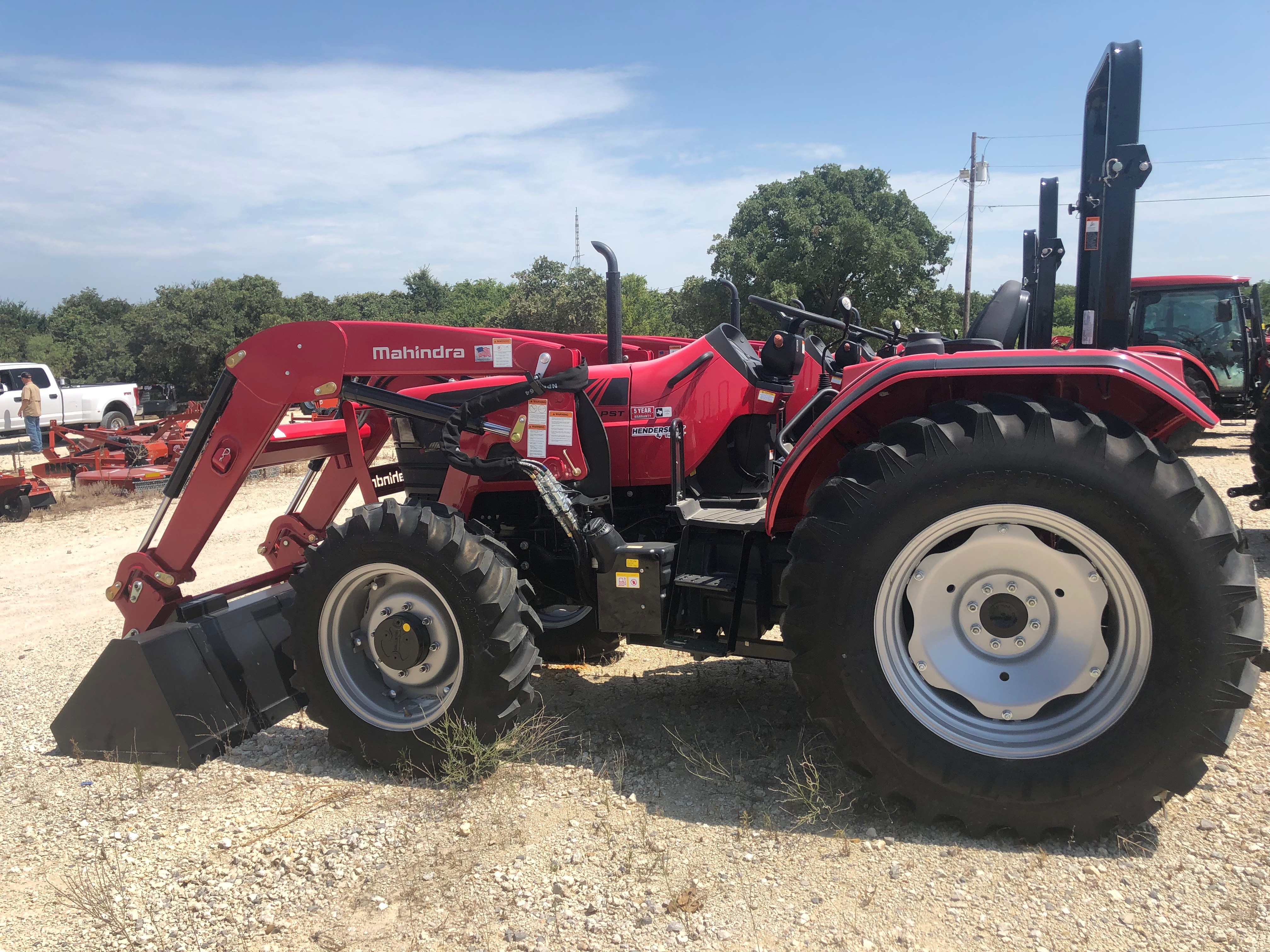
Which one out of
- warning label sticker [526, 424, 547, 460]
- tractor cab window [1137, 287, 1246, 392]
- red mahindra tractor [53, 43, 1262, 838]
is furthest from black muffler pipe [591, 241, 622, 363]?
tractor cab window [1137, 287, 1246, 392]

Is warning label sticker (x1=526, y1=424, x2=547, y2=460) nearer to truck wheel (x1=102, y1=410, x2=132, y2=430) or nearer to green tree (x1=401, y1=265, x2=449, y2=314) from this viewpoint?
truck wheel (x1=102, y1=410, x2=132, y2=430)

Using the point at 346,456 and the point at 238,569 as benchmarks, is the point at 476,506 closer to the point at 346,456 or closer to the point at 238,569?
the point at 346,456

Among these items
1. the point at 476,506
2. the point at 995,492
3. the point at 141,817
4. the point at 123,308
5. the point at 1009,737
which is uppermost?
the point at 123,308

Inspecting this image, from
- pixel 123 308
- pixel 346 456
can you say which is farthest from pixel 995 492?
pixel 123 308

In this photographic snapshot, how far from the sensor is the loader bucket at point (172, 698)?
3615 mm

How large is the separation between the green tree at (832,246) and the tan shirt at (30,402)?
16613 mm

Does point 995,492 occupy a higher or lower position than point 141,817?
higher

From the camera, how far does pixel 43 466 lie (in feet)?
40.3

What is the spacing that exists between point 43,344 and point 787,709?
1637 inches

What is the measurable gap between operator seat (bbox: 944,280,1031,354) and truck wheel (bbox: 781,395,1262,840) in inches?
30.6

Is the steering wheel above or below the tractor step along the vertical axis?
above

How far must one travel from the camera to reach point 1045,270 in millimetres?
4031

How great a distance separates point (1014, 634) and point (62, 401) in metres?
22.8

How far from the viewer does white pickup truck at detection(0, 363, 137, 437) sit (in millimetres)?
18953
